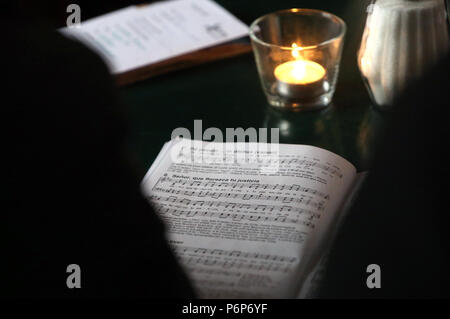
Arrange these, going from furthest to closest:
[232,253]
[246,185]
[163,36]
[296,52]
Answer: [163,36] < [296,52] < [246,185] < [232,253]

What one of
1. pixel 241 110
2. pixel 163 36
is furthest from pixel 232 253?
pixel 163 36

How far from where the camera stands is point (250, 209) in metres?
0.83

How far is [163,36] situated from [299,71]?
0.33 meters

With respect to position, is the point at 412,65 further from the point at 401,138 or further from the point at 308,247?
the point at 401,138

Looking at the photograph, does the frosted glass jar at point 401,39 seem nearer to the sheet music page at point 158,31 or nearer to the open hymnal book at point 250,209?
the open hymnal book at point 250,209

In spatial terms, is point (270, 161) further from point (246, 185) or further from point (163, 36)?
point (163, 36)

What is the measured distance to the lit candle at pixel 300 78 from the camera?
1002 millimetres

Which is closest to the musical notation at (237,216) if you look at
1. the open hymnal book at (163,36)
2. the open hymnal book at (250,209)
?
the open hymnal book at (250,209)

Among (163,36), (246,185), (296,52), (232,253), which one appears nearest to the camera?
(232,253)

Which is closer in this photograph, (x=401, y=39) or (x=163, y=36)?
(x=401, y=39)

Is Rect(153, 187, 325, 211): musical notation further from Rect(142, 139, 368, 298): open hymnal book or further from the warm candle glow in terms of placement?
the warm candle glow

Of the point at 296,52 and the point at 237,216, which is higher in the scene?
the point at 296,52

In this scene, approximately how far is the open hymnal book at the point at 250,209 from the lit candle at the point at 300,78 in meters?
0.11

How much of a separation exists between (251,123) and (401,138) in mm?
615
